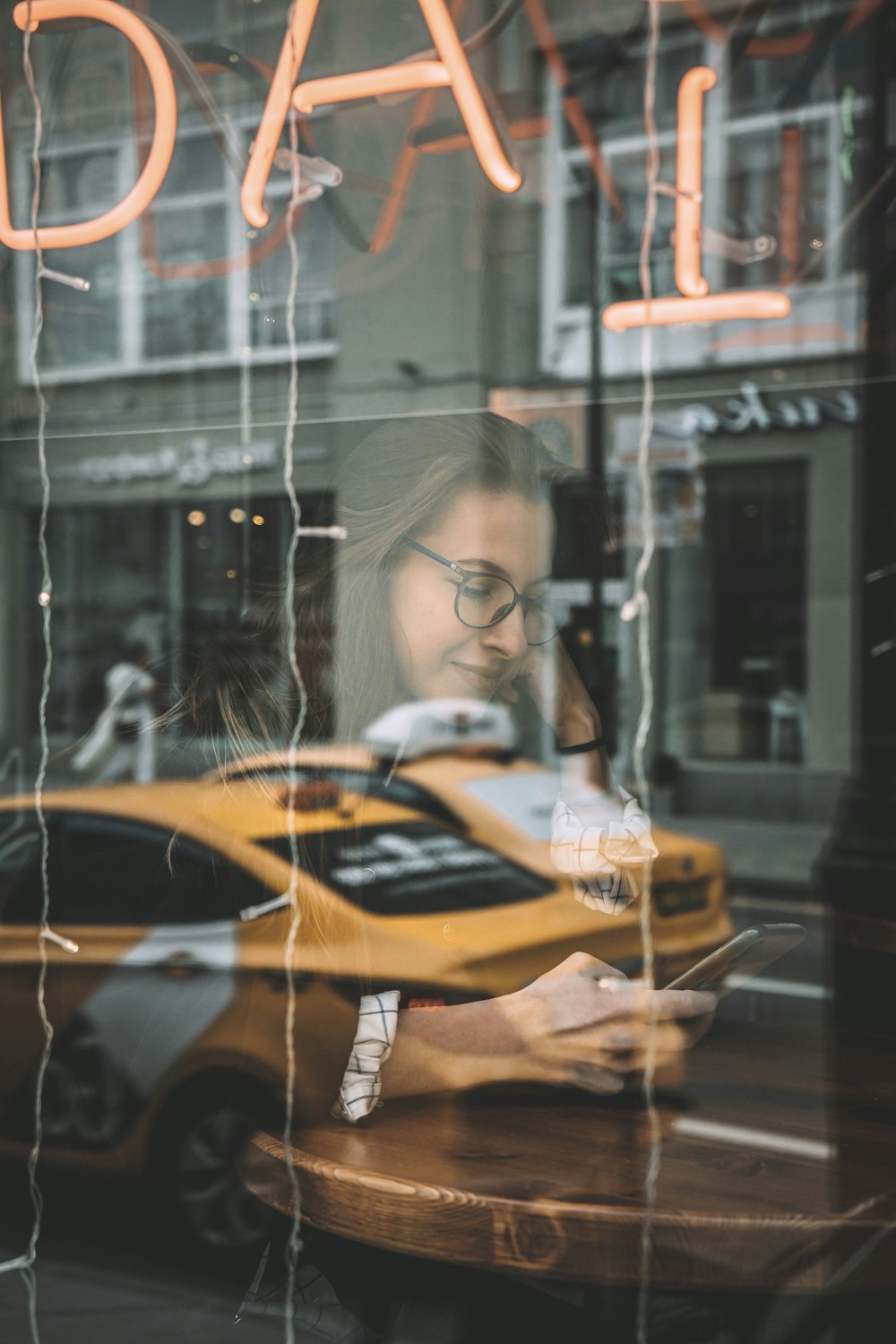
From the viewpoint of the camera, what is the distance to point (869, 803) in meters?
5.18

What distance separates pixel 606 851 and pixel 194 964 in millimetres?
729

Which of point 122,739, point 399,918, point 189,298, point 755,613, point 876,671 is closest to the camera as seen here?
point 399,918

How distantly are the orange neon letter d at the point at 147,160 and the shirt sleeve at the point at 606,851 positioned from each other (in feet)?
3.98

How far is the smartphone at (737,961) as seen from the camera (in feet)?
5.01

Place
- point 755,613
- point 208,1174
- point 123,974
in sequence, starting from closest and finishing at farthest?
point 208,1174, point 123,974, point 755,613

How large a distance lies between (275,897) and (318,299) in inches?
277

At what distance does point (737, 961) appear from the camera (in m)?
1.55

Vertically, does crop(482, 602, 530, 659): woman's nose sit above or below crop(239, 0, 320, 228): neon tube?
below

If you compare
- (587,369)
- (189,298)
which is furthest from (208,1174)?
(189,298)

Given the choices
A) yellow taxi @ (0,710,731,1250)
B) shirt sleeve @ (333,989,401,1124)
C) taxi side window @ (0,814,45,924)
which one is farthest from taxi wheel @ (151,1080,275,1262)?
shirt sleeve @ (333,989,401,1124)

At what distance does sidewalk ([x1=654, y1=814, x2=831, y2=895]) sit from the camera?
6.75 metres

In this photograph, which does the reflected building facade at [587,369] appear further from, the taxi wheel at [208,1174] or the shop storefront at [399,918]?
the taxi wheel at [208,1174]

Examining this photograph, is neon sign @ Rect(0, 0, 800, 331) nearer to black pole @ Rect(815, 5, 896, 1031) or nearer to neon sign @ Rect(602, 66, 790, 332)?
neon sign @ Rect(602, 66, 790, 332)

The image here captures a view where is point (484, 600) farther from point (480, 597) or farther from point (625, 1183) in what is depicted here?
point (625, 1183)
